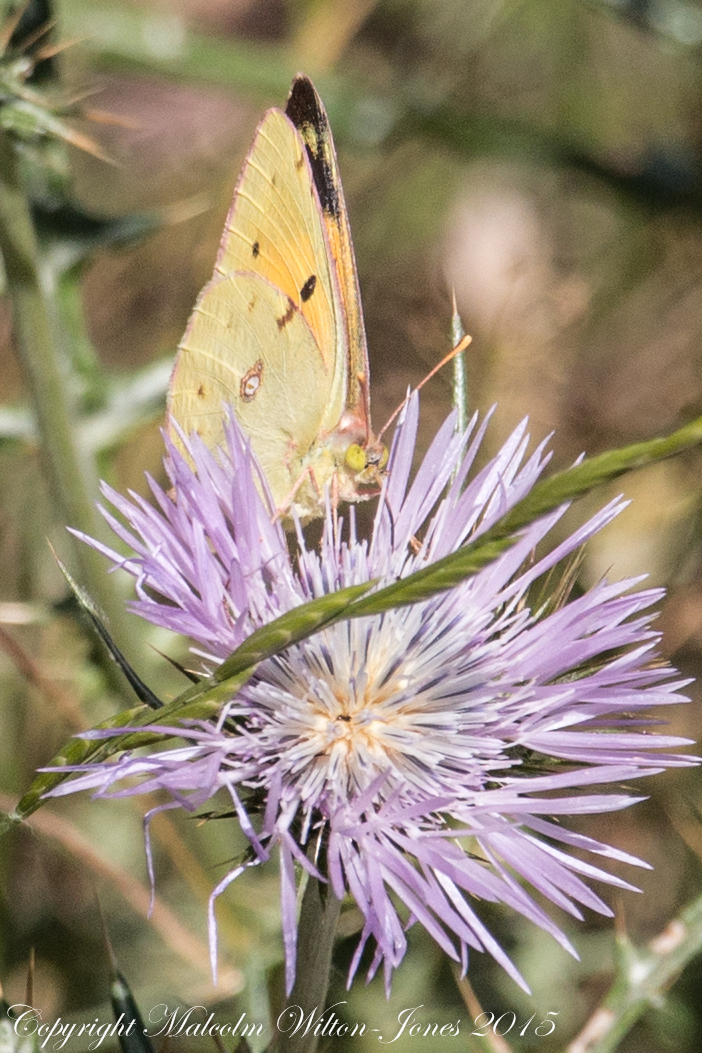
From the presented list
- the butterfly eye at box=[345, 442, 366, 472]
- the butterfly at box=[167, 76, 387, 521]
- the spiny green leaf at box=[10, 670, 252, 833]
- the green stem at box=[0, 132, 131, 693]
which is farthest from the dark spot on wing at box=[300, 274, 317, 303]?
the spiny green leaf at box=[10, 670, 252, 833]

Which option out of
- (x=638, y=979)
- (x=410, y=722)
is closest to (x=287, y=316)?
(x=410, y=722)

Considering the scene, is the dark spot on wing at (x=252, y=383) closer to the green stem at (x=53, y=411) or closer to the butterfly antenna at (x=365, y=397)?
the butterfly antenna at (x=365, y=397)

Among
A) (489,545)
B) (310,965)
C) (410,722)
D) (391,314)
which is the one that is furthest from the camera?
(391,314)

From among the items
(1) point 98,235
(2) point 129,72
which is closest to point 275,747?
(1) point 98,235

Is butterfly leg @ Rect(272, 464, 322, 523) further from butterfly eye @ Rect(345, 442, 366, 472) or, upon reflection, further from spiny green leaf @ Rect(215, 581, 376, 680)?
spiny green leaf @ Rect(215, 581, 376, 680)

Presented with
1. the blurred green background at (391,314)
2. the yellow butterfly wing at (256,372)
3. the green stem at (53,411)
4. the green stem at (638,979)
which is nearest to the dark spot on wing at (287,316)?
the yellow butterfly wing at (256,372)

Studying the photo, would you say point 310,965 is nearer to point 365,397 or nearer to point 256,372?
point 365,397
